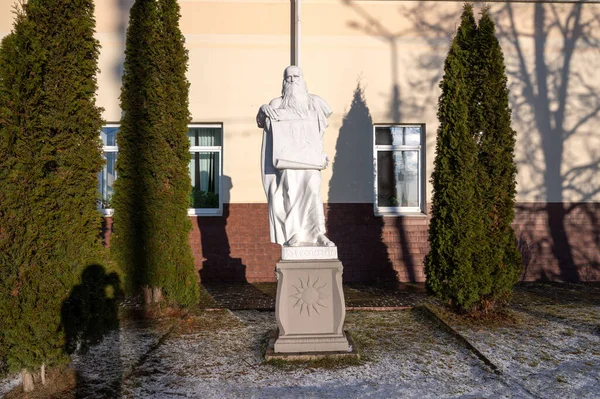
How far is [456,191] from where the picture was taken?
5.32 metres

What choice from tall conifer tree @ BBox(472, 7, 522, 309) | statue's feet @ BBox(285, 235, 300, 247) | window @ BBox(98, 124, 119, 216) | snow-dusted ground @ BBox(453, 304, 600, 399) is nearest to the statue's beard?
statue's feet @ BBox(285, 235, 300, 247)

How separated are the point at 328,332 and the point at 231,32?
251 inches

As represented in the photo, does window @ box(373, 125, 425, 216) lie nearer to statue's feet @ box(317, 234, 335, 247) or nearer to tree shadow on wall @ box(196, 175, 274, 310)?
tree shadow on wall @ box(196, 175, 274, 310)

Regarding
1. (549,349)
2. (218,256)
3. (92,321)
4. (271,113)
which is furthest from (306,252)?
(218,256)

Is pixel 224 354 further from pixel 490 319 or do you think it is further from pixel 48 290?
pixel 490 319

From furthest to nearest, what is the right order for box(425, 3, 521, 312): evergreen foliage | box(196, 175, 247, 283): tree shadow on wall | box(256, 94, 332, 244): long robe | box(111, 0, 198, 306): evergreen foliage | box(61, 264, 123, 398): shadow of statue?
1. box(196, 175, 247, 283): tree shadow on wall
2. box(111, 0, 198, 306): evergreen foliage
3. box(425, 3, 521, 312): evergreen foliage
4. box(256, 94, 332, 244): long robe
5. box(61, 264, 123, 398): shadow of statue

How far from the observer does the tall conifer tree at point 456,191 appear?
5.25m

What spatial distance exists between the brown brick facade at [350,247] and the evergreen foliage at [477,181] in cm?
277

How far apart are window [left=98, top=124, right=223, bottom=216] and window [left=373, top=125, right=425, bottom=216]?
311 cm

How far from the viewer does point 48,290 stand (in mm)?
3271

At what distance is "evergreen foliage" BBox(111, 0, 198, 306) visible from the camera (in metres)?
5.75

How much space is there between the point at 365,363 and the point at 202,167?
5.74 meters

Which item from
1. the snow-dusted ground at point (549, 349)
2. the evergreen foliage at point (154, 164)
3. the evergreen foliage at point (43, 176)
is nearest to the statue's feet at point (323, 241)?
the snow-dusted ground at point (549, 349)

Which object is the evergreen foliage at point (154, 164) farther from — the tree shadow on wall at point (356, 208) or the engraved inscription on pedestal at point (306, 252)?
the tree shadow on wall at point (356, 208)
